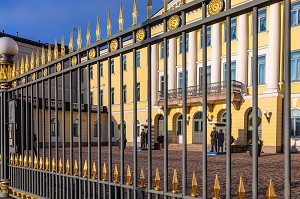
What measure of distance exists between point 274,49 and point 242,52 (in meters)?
2.27

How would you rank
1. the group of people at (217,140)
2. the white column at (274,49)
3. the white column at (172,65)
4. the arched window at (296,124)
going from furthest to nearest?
the white column at (172,65)
the white column at (274,49)
the arched window at (296,124)
the group of people at (217,140)

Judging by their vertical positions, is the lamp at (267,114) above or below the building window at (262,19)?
below

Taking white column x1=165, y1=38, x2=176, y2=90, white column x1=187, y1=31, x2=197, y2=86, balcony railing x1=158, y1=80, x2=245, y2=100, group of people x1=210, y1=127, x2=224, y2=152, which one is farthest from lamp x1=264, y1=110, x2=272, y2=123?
white column x1=165, y1=38, x2=176, y2=90

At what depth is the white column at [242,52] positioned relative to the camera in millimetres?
24250

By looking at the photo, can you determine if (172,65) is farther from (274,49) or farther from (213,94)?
(274,49)

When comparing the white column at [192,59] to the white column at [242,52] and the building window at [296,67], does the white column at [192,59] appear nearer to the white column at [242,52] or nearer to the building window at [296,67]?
the white column at [242,52]

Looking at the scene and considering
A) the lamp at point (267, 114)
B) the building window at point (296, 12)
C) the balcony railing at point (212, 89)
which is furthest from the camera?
the balcony railing at point (212, 89)

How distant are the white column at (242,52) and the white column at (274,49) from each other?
1.70 m

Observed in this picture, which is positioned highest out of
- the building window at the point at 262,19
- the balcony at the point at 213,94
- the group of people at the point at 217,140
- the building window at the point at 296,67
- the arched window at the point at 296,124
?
the building window at the point at 262,19

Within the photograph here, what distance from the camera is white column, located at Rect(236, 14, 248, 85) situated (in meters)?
24.2

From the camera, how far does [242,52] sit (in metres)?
24.9

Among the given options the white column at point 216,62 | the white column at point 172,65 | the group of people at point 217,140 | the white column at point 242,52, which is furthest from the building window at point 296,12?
the white column at point 172,65

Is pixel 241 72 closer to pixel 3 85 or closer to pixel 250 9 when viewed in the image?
pixel 3 85

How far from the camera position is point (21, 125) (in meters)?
5.79
